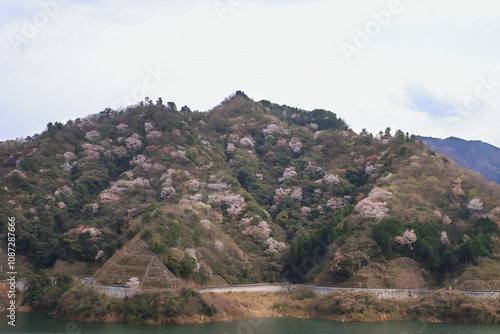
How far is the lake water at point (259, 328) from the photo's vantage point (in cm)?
3728

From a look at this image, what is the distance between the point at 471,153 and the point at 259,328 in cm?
9853

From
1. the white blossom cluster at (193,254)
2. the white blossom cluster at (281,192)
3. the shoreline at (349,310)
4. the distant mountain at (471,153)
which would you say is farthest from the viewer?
the distant mountain at (471,153)

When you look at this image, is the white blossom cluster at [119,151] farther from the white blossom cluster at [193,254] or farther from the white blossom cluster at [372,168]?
the white blossom cluster at [372,168]

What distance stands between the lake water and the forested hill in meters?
8.44

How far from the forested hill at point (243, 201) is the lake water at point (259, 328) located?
844 centimetres

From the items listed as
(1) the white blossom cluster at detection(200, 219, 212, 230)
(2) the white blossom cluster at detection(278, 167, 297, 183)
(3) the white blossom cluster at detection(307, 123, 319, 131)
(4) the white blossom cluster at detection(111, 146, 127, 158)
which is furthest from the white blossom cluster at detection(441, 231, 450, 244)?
(3) the white blossom cluster at detection(307, 123, 319, 131)

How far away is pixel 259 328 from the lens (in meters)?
39.7

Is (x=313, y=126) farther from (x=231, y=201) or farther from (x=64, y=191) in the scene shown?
(x=64, y=191)

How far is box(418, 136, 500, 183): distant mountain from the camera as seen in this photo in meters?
118

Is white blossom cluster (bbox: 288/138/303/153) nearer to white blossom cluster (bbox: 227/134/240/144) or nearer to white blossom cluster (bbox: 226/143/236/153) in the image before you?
white blossom cluster (bbox: 227/134/240/144)

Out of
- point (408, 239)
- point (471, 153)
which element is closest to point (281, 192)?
point (408, 239)

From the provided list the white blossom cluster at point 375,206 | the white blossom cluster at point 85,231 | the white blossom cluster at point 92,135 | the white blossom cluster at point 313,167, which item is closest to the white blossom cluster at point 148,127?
the white blossom cluster at point 92,135

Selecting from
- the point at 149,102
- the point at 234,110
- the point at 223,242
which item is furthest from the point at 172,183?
the point at 234,110

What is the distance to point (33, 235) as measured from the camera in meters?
58.2
